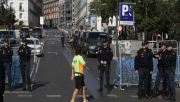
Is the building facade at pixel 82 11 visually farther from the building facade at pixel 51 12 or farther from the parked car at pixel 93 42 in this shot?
the building facade at pixel 51 12

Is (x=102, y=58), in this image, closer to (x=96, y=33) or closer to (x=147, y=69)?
(x=147, y=69)

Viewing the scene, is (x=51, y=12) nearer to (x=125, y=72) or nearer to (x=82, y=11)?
(x=82, y=11)

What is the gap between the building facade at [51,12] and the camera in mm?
177125

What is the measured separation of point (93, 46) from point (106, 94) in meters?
17.2

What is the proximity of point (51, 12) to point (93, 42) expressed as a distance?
15607cm

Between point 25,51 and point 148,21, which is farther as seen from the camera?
point 148,21

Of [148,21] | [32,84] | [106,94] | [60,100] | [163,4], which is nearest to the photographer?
[60,100]

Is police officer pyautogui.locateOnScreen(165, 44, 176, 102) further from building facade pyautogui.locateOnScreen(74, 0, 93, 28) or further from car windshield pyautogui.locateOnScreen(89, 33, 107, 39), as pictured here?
building facade pyautogui.locateOnScreen(74, 0, 93, 28)

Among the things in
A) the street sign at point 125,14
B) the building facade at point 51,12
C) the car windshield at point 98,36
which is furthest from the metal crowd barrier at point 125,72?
the building facade at point 51,12

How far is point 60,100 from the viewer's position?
11.1 m

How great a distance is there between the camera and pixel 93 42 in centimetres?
2967

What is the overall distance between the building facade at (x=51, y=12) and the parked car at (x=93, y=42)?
143230 millimetres

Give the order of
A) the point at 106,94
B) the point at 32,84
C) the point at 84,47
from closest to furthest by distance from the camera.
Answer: the point at 106,94, the point at 32,84, the point at 84,47

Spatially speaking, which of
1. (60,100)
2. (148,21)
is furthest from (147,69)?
(148,21)
